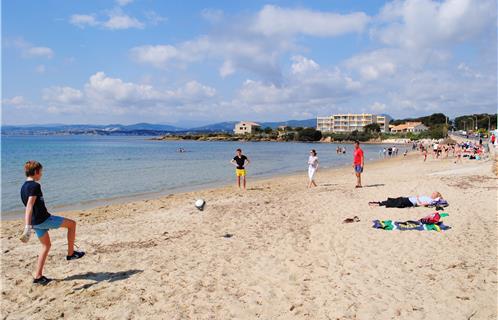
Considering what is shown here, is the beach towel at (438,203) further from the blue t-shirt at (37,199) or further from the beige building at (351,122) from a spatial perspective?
the beige building at (351,122)

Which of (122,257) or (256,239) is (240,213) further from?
(122,257)

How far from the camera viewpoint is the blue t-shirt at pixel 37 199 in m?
4.76

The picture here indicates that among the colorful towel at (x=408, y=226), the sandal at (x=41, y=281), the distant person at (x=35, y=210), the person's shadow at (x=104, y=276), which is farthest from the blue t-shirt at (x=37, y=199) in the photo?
the colorful towel at (x=408, y=226)

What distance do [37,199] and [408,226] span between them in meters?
7.00

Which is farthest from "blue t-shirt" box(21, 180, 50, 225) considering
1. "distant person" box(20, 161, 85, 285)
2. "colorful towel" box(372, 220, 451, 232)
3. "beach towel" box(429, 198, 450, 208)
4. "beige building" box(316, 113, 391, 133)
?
"beige building" box(316, 113, 391, 133)

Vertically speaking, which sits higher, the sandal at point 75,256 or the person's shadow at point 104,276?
the sandal at point 75,256

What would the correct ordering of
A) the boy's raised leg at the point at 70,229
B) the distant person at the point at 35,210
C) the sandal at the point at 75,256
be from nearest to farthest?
1. the distant person at the point at 35,210
2. the boy's raised leg at the point at 70,229
3. the sandal at the point at 75,256

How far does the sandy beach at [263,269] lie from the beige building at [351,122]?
151 m

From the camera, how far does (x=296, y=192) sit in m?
14.0

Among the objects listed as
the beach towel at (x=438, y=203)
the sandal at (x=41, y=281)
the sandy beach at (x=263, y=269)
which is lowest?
the sandy beach at (x=263, y=269)

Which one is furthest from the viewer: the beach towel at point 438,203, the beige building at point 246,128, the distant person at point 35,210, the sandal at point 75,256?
the beige building at point 246,128

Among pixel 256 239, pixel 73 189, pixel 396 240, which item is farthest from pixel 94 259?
pixel 73 189

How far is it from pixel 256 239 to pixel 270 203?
4.09m

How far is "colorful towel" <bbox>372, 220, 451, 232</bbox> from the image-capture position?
7.89 m
